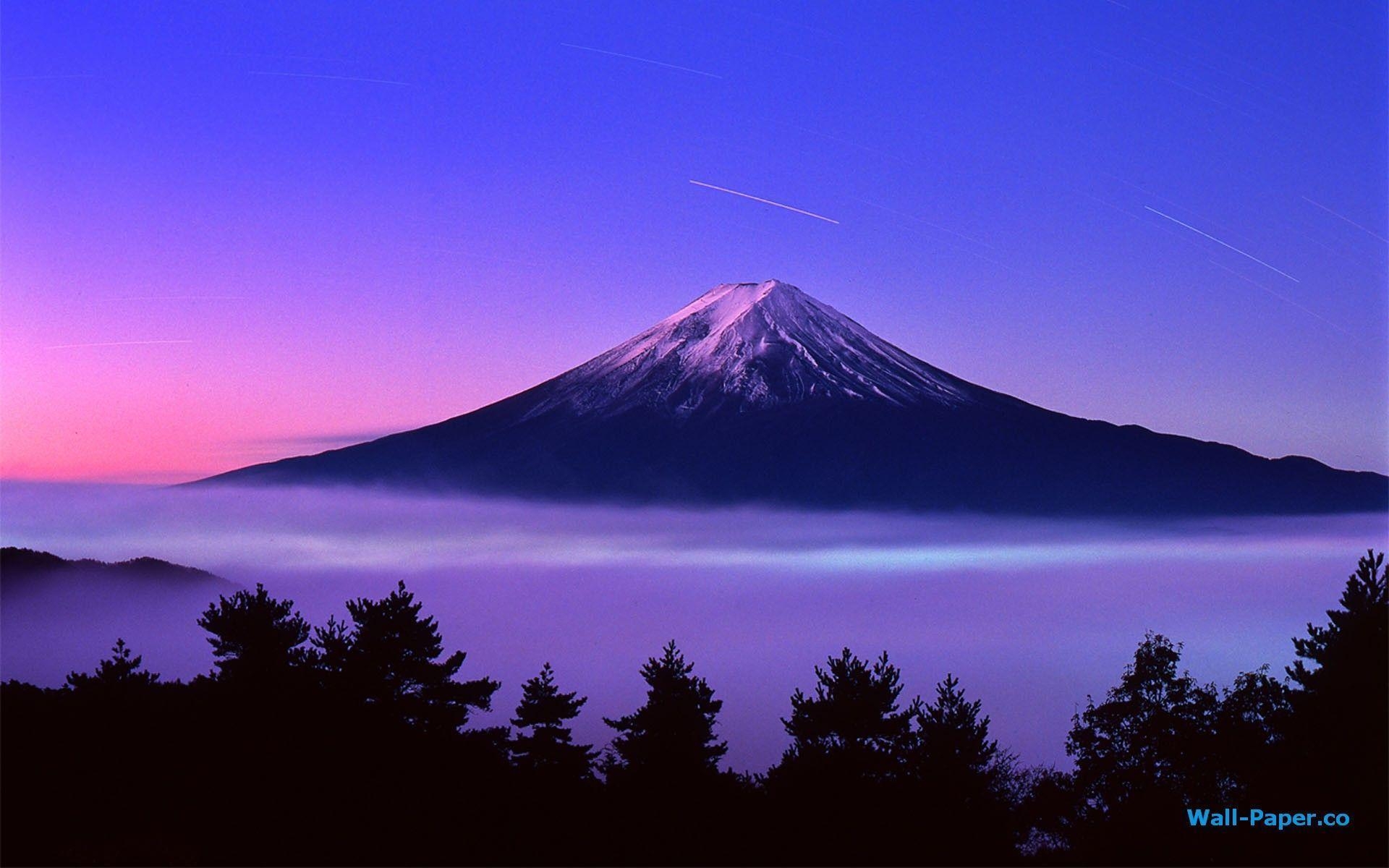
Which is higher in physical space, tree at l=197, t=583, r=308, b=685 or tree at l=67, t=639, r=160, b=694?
tree at l=197, t=583, r=308, b=685

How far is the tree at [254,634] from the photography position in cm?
4034

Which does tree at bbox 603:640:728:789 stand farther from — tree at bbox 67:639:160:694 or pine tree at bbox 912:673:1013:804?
tree at bbox 67:639:160:694

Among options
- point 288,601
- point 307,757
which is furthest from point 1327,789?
point 288,601

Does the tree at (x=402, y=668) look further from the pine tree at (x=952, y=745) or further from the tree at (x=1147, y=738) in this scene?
the tree at (x=1147, y=738)

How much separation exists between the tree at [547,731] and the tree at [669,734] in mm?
1104

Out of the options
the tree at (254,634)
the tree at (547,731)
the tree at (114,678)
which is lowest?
the tree at (547,731)

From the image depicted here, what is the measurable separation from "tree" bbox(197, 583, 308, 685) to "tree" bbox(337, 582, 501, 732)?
4.65ft

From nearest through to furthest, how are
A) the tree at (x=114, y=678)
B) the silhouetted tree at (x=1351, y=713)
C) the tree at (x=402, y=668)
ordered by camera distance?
the silhouetted tree at (x=1351, y=713)
the tree at (x=114, y=678)
the tree at (x=402, y=668)

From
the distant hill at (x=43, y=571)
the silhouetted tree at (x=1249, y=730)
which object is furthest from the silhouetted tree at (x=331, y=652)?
the distant hill at (x=43, y=571)

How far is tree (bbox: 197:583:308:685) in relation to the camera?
40344mm

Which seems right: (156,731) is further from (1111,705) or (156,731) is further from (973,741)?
(1111,705)

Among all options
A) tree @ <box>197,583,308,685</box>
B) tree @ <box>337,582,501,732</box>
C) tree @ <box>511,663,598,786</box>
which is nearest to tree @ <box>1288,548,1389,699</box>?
tree @ <box>511,663,598,786</box>

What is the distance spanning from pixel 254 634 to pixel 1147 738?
3025 cm

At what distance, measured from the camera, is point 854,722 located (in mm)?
38906
